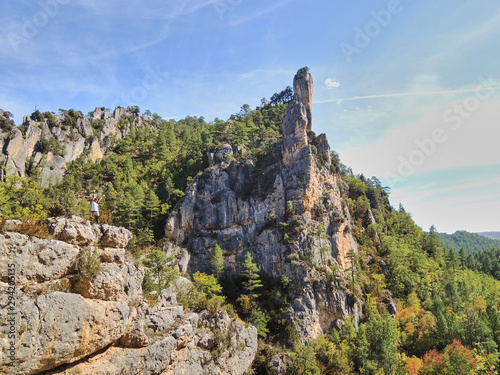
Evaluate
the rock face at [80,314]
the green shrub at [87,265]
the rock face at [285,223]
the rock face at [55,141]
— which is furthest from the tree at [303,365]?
the rock face at [55,141]

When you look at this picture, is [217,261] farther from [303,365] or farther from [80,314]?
[80,314]

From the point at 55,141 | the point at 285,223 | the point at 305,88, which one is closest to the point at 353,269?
the point at 285,223

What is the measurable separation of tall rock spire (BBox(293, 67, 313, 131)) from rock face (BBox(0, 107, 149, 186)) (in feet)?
172

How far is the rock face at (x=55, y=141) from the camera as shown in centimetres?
4756

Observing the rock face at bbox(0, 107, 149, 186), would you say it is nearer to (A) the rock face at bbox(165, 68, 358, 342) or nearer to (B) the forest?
(B) the forest

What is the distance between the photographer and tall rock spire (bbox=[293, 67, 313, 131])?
6575cm

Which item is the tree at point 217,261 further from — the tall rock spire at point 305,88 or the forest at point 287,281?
the tall rock spire at point 305,88

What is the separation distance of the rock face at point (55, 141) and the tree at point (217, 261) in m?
29.7

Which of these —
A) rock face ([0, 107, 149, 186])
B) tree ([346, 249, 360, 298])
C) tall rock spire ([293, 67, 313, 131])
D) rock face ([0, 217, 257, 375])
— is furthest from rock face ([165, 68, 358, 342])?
rock face ([0, 217, 257, 375])

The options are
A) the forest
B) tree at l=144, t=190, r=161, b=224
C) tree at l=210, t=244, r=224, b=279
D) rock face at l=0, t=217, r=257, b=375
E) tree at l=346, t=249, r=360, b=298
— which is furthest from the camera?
tree at l=144, t=190, r=161, b=224

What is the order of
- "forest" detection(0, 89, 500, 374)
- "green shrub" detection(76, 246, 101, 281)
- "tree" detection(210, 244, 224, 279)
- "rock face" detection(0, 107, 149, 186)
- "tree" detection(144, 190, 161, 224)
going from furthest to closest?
"tree" detection(144, 190, 161, 224)
"rock face" detection(0, 107, 149, 186)
"tree" detection(210, 244, 224, 279)
"forest" detection(0, 89, 500, 374)
"green shrub" detection(76, 246, 101, 281)

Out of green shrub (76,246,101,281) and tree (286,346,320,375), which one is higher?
green shrub (76,246,101,281)

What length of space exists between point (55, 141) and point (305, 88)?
60199 millimetres

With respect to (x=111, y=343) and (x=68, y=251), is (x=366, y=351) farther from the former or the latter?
(x=68, y=251)
